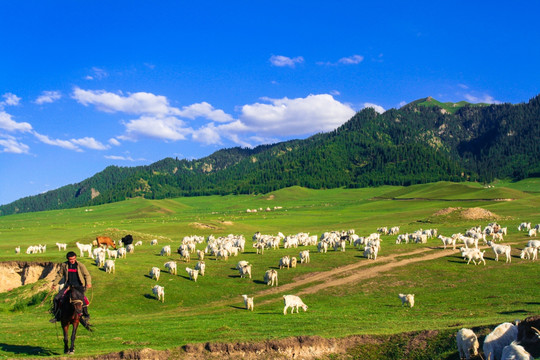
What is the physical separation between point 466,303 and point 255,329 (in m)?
14.4

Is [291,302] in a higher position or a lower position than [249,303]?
higher

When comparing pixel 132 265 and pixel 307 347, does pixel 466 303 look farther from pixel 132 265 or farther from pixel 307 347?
pixel 132 265

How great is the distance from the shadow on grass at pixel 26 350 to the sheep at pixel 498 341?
1587cm

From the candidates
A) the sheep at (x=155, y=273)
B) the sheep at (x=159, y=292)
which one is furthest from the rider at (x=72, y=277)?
the sheep at (x=155, y=273)

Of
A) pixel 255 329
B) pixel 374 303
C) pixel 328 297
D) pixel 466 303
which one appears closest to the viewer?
pixel 255 329

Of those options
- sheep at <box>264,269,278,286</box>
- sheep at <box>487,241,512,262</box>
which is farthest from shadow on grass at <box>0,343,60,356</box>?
sheep at <box>487,241,512,262</box>

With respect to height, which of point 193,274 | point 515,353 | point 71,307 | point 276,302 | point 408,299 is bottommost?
point 276,302

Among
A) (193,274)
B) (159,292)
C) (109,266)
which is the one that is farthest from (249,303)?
(109,266)

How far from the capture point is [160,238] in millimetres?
69125

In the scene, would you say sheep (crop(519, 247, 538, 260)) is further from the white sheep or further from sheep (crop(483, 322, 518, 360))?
the white sheep

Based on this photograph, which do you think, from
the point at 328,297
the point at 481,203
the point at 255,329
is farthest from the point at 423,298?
the point at 481,203

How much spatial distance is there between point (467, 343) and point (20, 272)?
38.9m

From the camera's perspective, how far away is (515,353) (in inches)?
481

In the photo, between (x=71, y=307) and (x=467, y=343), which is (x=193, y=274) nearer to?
(x=71, y=307)
